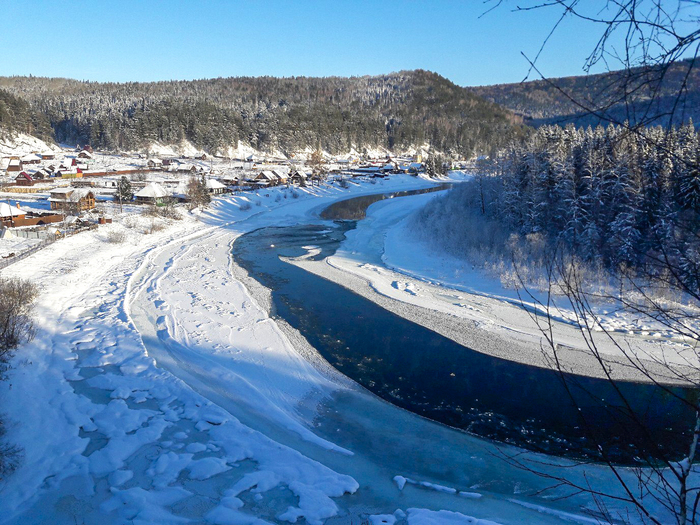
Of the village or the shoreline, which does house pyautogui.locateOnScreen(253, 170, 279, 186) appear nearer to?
the village

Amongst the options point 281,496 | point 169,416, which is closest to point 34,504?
point 169,416

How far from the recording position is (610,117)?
64.9 inches

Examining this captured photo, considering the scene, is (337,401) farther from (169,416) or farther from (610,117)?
(610,117)

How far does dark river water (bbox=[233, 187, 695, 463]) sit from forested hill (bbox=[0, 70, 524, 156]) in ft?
151

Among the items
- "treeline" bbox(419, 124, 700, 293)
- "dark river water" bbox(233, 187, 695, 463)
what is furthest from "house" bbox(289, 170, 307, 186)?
"dark river water" bbox(233, 187, 695, 463)

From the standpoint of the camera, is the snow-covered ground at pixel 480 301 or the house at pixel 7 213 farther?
the house at pixel 7 213

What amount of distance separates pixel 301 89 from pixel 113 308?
131 m

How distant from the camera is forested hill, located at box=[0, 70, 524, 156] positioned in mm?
81875

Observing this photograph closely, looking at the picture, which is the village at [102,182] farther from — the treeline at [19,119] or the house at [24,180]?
the treeline at [19,119]

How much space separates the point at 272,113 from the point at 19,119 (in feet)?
148

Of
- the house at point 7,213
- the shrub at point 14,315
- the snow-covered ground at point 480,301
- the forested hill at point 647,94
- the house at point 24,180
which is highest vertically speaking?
the forested hill at point 647,94

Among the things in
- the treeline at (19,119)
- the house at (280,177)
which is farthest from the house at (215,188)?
the treeline at (19,119)

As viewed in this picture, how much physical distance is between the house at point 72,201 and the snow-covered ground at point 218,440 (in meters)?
20.0

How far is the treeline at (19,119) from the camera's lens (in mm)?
67000
